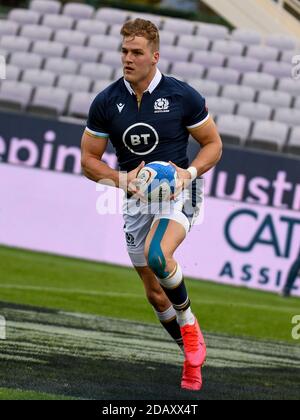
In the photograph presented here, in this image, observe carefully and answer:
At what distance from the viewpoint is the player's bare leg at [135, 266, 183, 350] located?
8.89m

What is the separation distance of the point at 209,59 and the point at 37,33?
12.0ft

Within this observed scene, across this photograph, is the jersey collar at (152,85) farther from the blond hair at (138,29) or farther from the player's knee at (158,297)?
the player's knee at (158,297)

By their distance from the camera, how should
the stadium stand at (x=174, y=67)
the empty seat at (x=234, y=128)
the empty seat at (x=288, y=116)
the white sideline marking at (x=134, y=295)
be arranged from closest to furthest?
1. the white sideline marking at (x=134, y=295)
2. the empty seat at (x=234, y=128)
3. the empty seat at (x=288, y=116)
4. the stadium stand at (x=174, y=67)

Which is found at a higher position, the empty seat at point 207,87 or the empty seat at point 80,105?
the empty seat at point 207,87

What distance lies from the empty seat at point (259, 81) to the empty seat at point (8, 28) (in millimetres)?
5085

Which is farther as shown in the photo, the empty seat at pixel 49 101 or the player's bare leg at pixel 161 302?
the empty seat at pixel 49 101

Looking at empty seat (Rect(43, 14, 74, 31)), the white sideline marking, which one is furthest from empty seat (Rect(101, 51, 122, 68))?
the white sideline marking

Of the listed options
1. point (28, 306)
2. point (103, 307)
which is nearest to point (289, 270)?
point (103, 307)

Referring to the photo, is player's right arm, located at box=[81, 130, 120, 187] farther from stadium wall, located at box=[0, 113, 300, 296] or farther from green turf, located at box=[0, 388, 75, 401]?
stadium wall, located at box=[0, 113, 300, 296]

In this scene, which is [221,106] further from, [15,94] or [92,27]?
[92,27]

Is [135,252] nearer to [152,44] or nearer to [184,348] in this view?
[184,348]

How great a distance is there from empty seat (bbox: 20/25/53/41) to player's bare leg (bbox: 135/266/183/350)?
44.3ft

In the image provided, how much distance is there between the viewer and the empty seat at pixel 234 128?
695 inches

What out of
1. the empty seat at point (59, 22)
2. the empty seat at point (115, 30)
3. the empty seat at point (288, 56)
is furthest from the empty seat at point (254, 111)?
the empty seat at point (59, 22)
